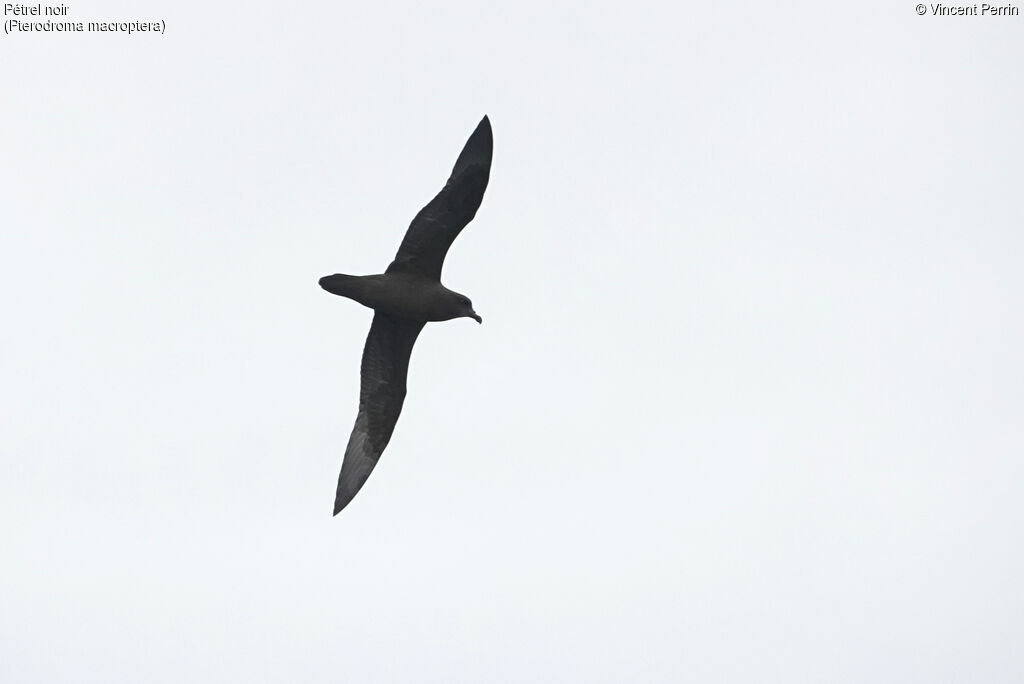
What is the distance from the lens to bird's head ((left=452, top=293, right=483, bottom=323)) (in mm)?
21391

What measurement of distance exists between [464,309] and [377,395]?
6.83 feet

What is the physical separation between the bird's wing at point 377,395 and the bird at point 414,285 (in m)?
0.01

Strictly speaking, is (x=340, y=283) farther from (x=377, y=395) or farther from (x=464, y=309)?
(x=377, y=395)

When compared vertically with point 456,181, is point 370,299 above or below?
below

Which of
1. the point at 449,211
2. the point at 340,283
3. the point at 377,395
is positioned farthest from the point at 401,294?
the point at 377,395

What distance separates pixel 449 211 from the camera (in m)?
20.8

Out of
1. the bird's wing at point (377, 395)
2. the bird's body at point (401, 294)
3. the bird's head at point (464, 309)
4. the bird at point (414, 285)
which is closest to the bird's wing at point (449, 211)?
the bird at point (414, 285)

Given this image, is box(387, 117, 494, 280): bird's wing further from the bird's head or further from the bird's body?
the bird's head

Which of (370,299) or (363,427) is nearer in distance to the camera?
(370,299)

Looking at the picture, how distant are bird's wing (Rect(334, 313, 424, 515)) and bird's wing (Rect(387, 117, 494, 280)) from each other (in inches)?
44.0

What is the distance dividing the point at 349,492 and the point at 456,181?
5.12 metres

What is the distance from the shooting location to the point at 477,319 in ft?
71.1

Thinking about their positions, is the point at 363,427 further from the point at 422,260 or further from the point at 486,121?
the point at 486,121

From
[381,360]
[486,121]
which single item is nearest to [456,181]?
[486,121]
